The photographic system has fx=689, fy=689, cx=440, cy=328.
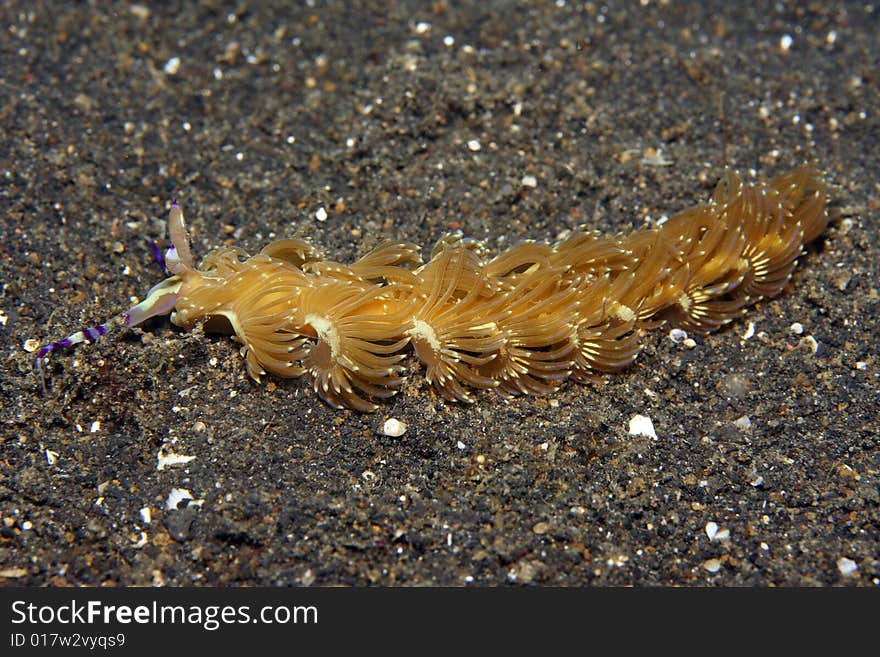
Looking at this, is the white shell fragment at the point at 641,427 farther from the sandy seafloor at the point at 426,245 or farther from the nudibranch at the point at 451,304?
the nudibranch at the point at 451,304

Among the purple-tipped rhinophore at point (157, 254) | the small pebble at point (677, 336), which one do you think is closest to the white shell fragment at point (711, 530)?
the small pebble at point (677, 336)

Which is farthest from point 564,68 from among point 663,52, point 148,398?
point 148,398

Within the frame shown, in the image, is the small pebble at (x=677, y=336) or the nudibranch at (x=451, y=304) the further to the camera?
the small pebble at (x=677, y=336)

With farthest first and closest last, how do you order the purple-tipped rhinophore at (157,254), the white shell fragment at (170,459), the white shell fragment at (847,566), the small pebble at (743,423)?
the purple-tipped rhinophore at (157,254), the small pebble at (743,423), the white shell fragment at (170,459), the white shell fragment at (847,566)

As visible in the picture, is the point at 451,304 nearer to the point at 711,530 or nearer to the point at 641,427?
the point at 641,427

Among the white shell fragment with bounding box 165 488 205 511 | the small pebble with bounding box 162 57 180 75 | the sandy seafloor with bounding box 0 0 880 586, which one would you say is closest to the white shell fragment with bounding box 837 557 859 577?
the sandy seafloor with bounding box 0 0 880 586

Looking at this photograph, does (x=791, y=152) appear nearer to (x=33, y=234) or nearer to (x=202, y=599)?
(x=202, y=599)
